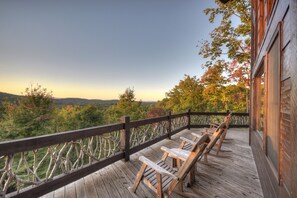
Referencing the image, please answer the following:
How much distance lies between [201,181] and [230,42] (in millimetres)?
10359

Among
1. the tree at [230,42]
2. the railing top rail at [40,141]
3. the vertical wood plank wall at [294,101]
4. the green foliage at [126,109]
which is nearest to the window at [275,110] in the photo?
the vertical wood plank wall at [294,101]

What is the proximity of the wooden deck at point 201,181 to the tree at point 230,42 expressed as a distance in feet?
28.3

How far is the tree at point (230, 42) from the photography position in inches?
367

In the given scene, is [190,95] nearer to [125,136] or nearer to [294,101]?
[125,136]

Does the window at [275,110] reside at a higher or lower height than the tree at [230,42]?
lower

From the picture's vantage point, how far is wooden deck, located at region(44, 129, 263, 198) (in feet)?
8.19

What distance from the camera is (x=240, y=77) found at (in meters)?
11.2

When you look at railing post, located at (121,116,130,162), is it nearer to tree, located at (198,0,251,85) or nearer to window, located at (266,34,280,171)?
window, located at (266,34,280,171)

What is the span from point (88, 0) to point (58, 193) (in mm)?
12282

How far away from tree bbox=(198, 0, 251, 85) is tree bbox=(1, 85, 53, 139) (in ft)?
65.7

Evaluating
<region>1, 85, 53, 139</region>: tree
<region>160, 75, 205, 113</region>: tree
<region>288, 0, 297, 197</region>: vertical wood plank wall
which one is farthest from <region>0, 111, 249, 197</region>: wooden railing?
<region>1, 85, 53, 139</region>: tree

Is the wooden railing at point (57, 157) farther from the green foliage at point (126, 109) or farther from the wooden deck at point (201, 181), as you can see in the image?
the green foliage at point (126, 109)

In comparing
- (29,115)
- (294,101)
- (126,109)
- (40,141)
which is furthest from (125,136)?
(126,109)

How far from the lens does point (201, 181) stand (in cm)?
288
